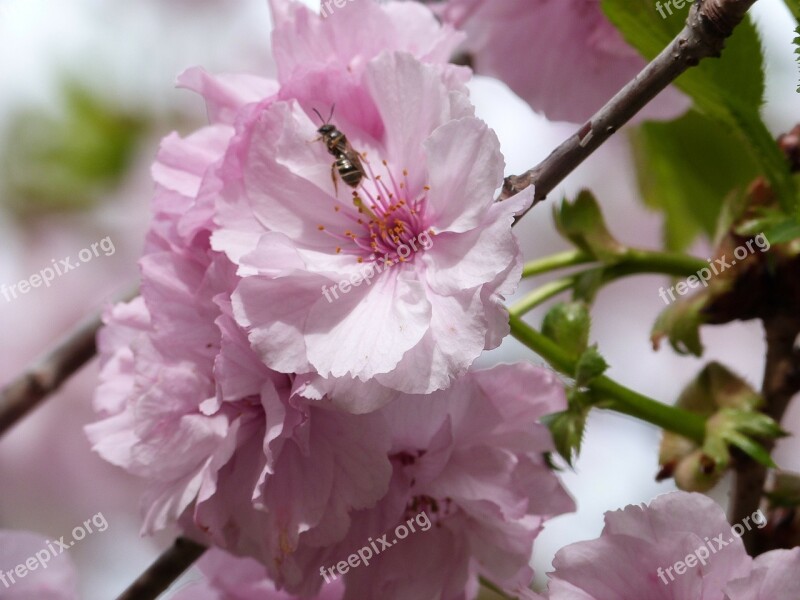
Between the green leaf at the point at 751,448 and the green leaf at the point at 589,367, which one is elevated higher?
the green leaf at the point at 589,367

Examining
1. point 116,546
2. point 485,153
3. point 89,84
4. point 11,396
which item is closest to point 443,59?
point 485,153

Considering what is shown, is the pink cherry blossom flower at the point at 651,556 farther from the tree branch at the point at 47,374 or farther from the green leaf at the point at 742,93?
the tree branch at the point at 47,374

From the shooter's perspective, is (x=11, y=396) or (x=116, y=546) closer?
(x=11, y=396)

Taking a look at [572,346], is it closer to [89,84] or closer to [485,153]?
[485,153]

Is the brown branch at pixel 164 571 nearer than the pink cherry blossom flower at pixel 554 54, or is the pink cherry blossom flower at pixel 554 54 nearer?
the brown branch at pixel 164 571

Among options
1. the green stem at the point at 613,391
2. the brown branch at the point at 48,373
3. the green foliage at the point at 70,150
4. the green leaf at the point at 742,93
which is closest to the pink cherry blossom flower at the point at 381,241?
the green stem at the point at 613,391

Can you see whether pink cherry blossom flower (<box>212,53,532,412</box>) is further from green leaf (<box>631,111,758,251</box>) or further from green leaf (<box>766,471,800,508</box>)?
green leaf (<box>631,111,758,251</box>)
